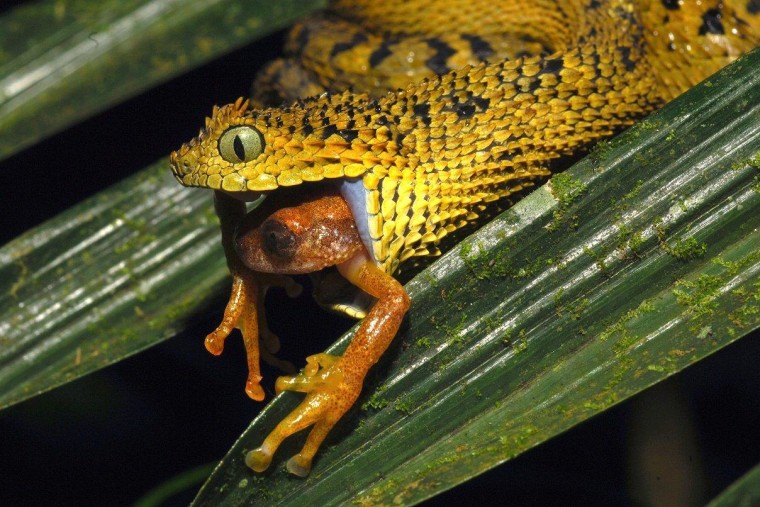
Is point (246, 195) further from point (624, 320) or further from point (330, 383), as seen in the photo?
point (624, 320)

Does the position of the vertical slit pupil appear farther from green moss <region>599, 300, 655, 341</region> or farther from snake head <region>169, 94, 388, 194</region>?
green moss <region>599, 300, 655, 341</region>

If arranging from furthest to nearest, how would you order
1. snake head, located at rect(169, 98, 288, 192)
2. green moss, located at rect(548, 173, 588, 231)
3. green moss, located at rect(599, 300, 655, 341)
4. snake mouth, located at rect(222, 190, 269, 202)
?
snake mouth, located at rect(222, 190, 269, 202) → snake head, located at rect(169, 98, 288, 192) → green moss, located at rect(548, 173, 588, 231) → green moss, located at rect(599, 300, 655, 341)

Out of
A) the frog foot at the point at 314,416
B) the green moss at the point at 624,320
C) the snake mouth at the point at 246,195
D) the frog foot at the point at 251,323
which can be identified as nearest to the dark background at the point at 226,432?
the frog foot at the point at 251,323

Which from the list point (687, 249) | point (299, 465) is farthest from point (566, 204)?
point (299, 465)

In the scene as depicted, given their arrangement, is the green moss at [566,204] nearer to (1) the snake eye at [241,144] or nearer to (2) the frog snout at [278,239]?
(2) the frog snout at [278,239]

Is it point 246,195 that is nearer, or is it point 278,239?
point 278,239

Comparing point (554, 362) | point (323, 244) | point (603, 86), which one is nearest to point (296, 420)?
point (323, 244)

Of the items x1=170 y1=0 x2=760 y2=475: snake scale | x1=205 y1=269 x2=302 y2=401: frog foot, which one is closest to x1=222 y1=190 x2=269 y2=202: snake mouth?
x1=170 y1=0 x2=760 y2=475: snake scale
